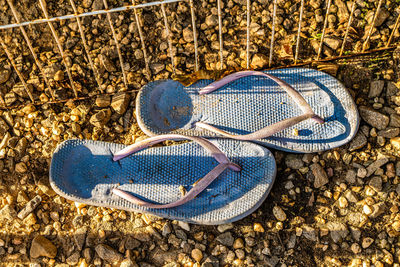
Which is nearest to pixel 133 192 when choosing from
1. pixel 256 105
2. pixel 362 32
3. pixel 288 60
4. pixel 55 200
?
pixel 55 200

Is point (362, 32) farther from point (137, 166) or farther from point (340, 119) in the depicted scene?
point (137, 166)

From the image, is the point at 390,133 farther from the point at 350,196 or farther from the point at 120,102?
the point at 120,102

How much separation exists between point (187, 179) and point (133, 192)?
0.29 m

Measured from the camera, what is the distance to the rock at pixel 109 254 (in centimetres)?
190

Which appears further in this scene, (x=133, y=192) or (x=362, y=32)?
(x=362, y=32)

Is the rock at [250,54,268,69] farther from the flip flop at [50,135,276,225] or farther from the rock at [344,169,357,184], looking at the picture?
the rock at [344,169,357,184]

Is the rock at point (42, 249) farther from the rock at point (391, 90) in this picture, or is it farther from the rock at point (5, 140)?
the rock at point (391, 90)

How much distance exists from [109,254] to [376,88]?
5.61ft

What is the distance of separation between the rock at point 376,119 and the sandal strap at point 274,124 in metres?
0.26

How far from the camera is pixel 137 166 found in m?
1.96

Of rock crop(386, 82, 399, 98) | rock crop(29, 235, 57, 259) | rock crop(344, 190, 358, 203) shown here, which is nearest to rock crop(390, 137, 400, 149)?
rock crop(386, 82, 399, 98)

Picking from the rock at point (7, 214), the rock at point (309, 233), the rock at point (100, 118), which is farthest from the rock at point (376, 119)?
the rock at point (7, 214)

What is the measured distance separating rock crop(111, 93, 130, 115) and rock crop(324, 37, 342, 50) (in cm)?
121

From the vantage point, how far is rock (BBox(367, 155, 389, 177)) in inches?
74.9
